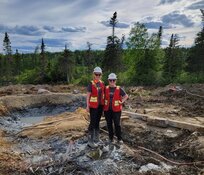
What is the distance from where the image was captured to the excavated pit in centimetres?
677

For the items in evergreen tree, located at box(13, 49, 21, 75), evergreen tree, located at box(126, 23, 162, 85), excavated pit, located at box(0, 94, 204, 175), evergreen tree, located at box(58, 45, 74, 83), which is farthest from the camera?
evergreen tree, located at box(13, 49, 21, 75)

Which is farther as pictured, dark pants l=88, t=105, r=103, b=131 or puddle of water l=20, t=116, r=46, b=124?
puddle of water l=20, t=116, r=46, b=124

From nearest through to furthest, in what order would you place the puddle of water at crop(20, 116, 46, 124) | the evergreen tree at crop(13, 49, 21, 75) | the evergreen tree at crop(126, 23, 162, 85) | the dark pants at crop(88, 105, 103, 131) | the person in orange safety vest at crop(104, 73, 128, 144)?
the person in orange safety vest at crop(104, 73, 128, 144)
the dark pants at crop(88, 105, 103, 131)
the puddle of water at crop(20, 116, 46, 124)
the evergreen tree at crop(126, 23, 162, 85)
the evergreen tree at crop(13, 49, 21, 75)

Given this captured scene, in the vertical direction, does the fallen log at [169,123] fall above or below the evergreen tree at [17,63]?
above

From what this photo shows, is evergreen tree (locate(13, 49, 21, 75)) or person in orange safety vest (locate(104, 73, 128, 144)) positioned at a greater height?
person in orange safety vest (locate(104, 73, 128, 144))

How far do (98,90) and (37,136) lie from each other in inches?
133

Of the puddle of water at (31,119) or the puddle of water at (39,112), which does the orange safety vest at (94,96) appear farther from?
the puddle of water at (39,112)

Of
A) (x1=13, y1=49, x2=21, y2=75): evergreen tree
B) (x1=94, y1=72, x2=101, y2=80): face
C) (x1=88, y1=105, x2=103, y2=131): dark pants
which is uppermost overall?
(x1=94, y1=72, x2=101, y2=80): face

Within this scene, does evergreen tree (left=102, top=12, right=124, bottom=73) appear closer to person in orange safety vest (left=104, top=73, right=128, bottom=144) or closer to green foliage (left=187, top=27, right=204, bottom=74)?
green foliage (left=187, top=27, right=204, bottom=74)

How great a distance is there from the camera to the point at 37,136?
32.1 feet

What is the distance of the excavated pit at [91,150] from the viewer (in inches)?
A: 267

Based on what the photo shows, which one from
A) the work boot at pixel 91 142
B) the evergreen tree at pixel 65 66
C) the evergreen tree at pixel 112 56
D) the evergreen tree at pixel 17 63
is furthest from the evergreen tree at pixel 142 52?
the evergreen tree at pixel 17 63

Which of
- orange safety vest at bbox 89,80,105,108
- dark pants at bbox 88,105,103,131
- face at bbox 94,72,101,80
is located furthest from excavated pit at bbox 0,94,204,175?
face at bbox 94,72,101,80

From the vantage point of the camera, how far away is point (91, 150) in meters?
7.51
